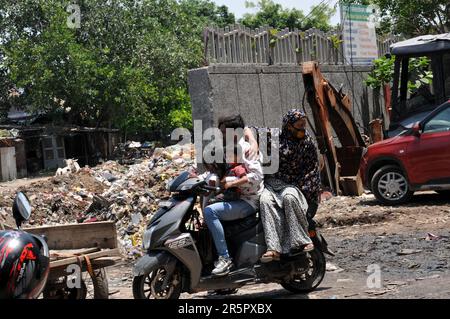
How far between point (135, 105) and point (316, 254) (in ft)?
82.5

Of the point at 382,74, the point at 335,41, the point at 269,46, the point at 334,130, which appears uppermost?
the point at 335,41

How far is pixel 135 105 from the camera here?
32.3 m

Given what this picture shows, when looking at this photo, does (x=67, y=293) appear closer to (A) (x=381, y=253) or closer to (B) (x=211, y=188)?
(B) (x=211, y=188)

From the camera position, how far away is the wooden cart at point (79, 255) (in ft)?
22.5

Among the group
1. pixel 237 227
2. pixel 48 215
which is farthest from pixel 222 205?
pixel 48 215

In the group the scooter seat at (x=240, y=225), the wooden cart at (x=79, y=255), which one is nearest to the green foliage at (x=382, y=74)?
the scooter seat at (x=240, y=225)

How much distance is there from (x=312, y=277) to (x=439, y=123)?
587 centimetres

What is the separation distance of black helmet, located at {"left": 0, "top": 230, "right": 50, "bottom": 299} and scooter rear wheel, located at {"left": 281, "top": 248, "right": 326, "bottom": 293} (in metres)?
3.25

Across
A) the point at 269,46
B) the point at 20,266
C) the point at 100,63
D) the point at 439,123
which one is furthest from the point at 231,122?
the point at 100,63

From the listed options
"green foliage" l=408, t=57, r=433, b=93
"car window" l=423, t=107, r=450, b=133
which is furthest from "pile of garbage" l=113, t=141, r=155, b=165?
"car window" l=423, t=107, r=450, b=133

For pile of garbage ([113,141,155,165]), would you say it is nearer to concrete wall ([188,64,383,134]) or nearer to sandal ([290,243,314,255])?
concrete wall ([188,64,383,134])

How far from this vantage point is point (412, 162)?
1299 cm
